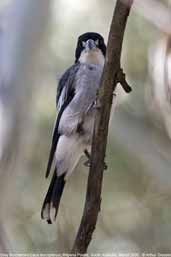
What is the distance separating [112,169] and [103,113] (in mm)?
1643

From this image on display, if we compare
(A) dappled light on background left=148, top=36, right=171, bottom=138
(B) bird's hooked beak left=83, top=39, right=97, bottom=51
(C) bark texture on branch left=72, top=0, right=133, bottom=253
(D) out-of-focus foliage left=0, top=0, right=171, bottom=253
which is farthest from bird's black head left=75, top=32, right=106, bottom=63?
(C) bark texture on branch left=72, top=0, right=133, bottom=253

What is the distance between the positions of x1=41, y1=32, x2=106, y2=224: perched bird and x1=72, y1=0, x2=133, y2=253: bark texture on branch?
54cm

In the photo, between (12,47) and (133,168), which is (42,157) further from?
(12,47)

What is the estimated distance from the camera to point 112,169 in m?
2.79

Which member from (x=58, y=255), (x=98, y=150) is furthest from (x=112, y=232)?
(x=98, y=150)

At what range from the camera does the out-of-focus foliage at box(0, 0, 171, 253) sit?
102 inches

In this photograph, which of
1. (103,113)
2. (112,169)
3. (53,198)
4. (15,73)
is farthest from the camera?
(112,169)

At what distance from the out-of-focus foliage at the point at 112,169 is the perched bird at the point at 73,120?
60 centimetres

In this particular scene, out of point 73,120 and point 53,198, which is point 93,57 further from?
point 53,198

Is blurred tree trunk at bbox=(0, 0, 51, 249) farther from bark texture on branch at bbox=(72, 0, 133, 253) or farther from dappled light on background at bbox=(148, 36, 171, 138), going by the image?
bark texture on branch at bbox=(72, 0, 133, 253)

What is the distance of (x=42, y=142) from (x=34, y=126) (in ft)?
0.76

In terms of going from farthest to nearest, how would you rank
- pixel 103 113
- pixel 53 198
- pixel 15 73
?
pixel 15 73 < pixel 53 198 < pixel 103 113

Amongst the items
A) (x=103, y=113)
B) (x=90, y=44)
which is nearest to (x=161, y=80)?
(x=90, y=44)

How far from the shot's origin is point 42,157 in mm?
2850
